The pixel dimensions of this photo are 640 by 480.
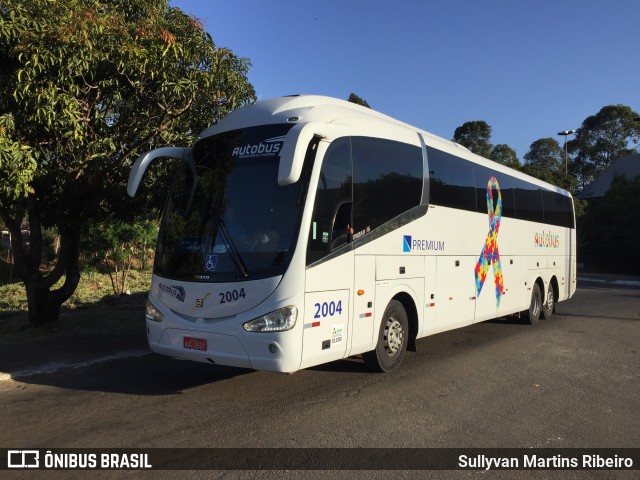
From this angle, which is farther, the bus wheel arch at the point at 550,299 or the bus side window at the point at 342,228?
the bus wheel arch at the point at 550,299

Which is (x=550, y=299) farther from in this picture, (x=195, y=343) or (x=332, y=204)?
(x=195, y=343)

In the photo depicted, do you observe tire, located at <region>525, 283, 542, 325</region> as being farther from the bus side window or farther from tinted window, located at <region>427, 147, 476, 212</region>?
the bus side window

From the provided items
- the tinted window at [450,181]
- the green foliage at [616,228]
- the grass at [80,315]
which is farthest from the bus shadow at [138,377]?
the green foliage at [616,228]

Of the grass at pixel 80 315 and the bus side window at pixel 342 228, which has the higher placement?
the bus side window at pixel 342 228

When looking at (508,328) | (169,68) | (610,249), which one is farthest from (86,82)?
(610,249)

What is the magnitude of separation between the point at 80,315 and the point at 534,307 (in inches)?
415

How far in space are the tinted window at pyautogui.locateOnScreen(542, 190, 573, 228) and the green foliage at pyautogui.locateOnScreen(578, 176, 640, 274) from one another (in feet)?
78.0

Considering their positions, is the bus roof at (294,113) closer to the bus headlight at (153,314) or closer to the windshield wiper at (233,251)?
the windshield wiper at (233,251)

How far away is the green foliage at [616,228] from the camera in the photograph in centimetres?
3516

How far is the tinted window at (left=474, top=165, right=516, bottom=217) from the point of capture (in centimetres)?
962

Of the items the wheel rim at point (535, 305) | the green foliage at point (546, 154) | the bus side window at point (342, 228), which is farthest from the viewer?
the green foliage at point (546, 154)

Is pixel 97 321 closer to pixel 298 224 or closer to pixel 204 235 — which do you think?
pixel 204 235

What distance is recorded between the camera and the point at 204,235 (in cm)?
590

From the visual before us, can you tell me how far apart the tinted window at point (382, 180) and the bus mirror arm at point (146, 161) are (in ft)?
6.98
